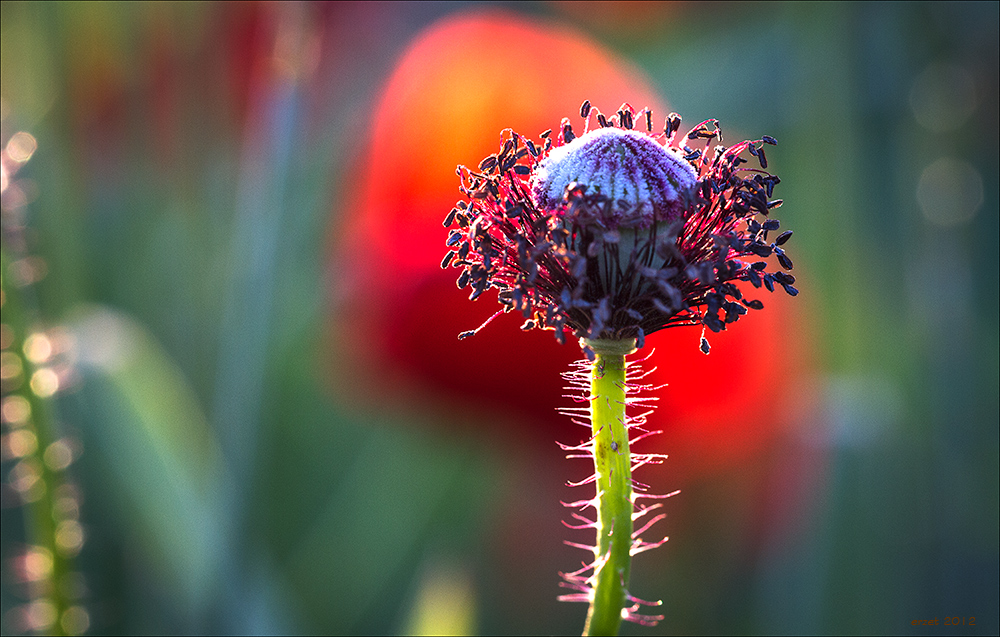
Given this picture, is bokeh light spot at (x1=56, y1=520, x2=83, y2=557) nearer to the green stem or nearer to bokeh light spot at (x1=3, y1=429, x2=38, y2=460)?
bokeh light spot at (x1=3, y1=429, x2=38, y2=460)

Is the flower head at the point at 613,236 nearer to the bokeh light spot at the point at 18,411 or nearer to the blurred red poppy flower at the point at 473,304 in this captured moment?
the bokeh light spot at the point at 18,411

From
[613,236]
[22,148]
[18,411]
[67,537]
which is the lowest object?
[67,537]

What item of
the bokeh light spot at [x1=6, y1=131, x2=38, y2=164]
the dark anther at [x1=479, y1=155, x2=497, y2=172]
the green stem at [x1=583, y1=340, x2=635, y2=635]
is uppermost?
the bokeh light spot at [x1=6, y1=131, x2=38, y2=164]

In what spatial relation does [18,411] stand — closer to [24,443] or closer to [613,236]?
[24,443]

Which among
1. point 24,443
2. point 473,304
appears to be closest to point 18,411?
point 24,443

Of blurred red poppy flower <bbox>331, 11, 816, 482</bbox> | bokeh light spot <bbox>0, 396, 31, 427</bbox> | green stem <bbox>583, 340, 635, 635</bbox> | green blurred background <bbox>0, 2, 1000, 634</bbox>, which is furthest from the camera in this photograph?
blurred red poppy flower <bbox>331, 11, 816, 482</bbox>

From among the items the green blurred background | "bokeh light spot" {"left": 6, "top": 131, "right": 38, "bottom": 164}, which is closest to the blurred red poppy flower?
the green blurred background

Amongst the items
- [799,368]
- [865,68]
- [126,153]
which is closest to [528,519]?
[799,368]
